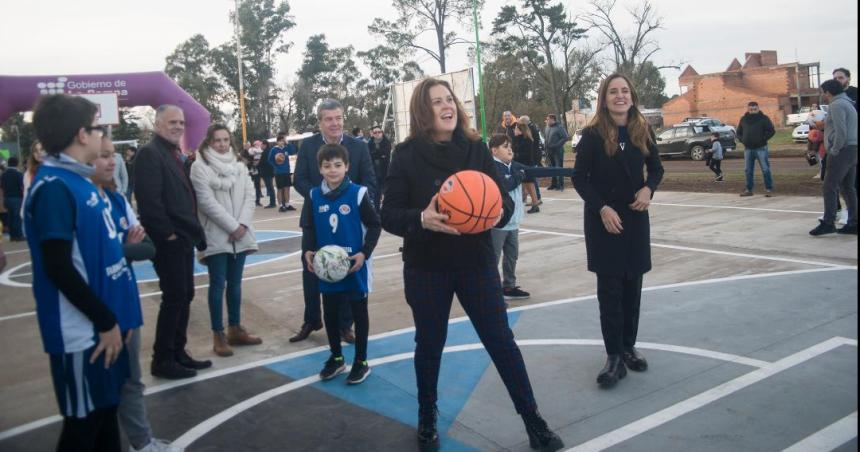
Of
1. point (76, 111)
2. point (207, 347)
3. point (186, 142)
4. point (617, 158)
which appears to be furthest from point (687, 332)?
point (186, 142)

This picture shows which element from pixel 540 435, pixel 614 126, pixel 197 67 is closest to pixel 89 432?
pixel 540 435

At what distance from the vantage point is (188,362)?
5.58 m

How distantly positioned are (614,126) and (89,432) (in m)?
3.80

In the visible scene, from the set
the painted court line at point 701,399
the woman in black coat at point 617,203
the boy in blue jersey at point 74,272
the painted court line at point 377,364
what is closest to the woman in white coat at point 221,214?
the painted court line at point 377,364

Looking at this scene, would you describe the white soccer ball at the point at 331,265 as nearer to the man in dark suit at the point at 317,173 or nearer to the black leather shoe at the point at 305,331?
the man in dark suit at the point at 317,173

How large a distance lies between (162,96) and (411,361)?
18.2 meters

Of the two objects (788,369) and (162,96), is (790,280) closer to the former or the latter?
(788,369)

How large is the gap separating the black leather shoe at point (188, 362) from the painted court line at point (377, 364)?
92 centimetres

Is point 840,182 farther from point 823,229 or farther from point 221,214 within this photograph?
point 221,214

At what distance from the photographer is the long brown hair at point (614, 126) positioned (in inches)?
190

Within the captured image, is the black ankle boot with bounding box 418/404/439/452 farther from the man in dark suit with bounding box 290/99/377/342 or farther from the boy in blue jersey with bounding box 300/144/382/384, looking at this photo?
the man in dark suit with bounding box 290/99/377/342

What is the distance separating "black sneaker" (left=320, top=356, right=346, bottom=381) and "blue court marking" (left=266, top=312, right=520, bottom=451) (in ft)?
0.15

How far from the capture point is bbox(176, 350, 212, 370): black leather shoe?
557 centimetres

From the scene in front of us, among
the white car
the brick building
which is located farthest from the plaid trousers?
the brick building
